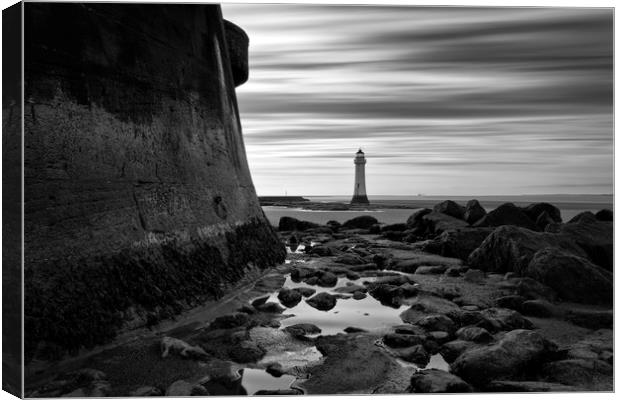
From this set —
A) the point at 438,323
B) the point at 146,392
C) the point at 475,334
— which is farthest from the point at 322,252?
the point at 146,392

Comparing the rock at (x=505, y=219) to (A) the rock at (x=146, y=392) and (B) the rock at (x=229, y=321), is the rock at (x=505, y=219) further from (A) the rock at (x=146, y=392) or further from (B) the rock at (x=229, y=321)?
(A) the rock at (x=146, y=392)

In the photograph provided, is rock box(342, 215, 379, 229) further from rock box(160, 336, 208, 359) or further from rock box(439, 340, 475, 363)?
rock box(160, 336, 208, 359)

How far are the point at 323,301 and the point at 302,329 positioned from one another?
1051 millimetres

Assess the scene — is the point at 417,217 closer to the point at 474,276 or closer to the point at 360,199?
the point at 474,276

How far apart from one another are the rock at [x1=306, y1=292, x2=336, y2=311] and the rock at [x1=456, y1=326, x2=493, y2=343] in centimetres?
164

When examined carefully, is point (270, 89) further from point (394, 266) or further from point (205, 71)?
point (394, 266)

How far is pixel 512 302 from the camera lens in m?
6.36

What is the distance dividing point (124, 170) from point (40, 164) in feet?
3.23

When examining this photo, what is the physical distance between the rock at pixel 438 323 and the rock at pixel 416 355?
0.59 meters

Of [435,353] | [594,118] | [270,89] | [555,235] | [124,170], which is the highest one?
[270,89]

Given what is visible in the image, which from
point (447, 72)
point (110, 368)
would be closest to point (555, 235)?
point (447, 72)

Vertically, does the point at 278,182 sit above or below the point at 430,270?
above

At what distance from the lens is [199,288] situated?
6.09m

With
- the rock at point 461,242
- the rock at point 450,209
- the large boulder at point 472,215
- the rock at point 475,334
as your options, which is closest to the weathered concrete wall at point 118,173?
the rock at point 475,334
